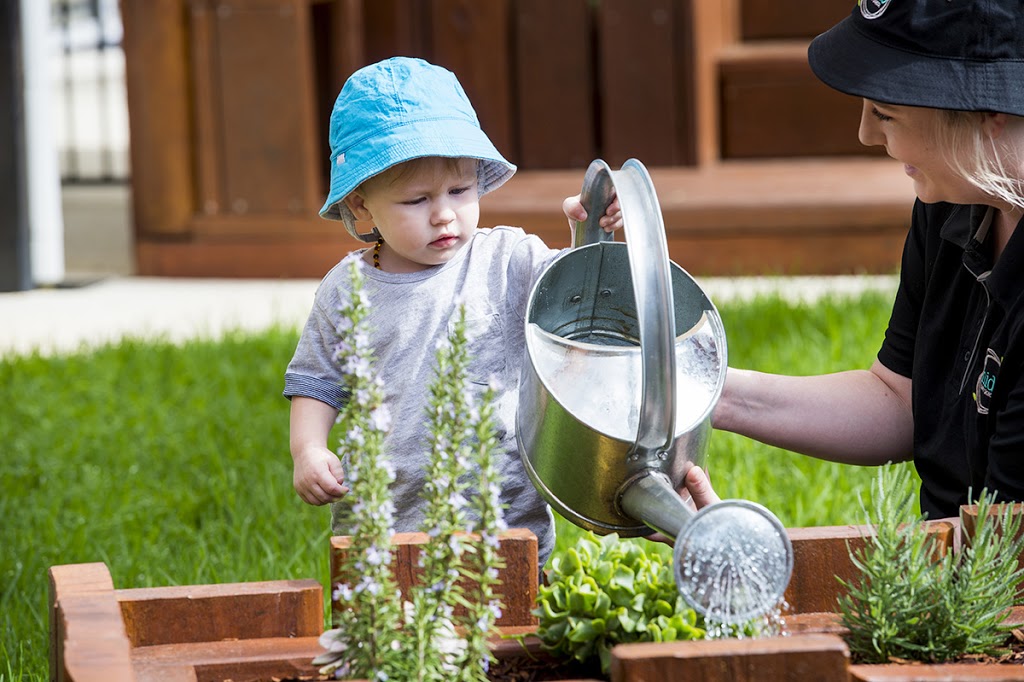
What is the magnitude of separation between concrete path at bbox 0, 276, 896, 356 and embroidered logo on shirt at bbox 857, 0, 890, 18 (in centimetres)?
313

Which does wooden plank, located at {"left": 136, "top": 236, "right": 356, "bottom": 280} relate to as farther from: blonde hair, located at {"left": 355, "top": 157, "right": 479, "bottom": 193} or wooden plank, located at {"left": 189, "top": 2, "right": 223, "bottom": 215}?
blonde hair, located at {"left": 355, "top": 157, "right": 479, "bottom": 193}

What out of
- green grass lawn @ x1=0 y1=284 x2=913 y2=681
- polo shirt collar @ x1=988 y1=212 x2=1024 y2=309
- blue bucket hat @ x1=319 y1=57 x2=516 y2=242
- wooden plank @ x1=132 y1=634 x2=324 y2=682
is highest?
blue bucket hat @ x1=319 y1=57 x2=516 y2=242

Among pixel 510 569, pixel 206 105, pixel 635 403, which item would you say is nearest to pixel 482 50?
pixel 206 105

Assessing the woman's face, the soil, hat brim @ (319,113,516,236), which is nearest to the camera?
the soil

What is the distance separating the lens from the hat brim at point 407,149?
1.88 m

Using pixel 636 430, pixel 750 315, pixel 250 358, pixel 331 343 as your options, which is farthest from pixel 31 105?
pixel 636 430

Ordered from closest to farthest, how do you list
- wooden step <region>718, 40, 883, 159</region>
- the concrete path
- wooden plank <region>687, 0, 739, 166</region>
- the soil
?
the soil < the concrete path < wooden plank <region>687, 0, 739, 166</region> < wooden step <region>718, 40, 883, 159</region>

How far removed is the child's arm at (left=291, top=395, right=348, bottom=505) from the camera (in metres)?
1.81

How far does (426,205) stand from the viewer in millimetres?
1967

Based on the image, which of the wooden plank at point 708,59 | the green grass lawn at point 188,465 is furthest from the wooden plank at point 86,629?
the wooden plank at point 708,59

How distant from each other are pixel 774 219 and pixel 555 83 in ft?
4.33

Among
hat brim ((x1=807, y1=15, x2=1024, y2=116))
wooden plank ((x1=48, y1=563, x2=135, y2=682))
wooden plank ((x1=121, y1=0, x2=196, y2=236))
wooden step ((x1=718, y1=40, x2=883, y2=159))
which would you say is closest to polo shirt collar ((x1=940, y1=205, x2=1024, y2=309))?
hat brim ((x1=807, y1=15, x2=1024, y2=116))

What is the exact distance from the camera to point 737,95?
20.8 feet

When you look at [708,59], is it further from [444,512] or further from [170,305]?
[444,512]
